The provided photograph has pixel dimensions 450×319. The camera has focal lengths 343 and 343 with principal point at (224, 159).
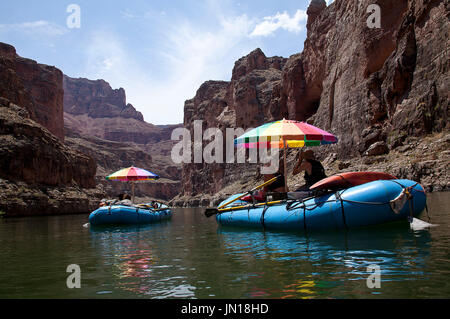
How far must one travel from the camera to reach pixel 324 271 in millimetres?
5070

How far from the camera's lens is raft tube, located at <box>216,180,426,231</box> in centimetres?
831

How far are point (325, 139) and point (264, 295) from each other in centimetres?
847

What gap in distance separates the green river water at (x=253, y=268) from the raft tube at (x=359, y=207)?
332 mm

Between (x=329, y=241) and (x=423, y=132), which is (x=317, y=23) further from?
(x=329, y=241)

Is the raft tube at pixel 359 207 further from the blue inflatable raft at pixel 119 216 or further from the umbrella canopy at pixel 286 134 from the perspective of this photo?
the blue inflatable raft at pixel 119 216

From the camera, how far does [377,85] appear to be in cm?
4134

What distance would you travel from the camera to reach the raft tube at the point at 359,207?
27.3 ft

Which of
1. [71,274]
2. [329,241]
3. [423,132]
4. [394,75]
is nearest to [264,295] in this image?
[71,274]

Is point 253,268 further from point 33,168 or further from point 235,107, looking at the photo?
point 235,107

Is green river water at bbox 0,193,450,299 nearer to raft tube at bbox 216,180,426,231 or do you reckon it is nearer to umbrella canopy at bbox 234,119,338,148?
raft tube at bbox 216,180,426,231

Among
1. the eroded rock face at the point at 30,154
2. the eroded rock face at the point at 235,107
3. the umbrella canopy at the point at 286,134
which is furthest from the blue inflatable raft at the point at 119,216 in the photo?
the eroded rock face at the point at 235,107

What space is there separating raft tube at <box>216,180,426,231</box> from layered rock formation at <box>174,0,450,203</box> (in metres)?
19.9

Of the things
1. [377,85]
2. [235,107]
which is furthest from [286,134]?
[235,107]

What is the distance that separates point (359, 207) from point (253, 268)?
4.12 m
